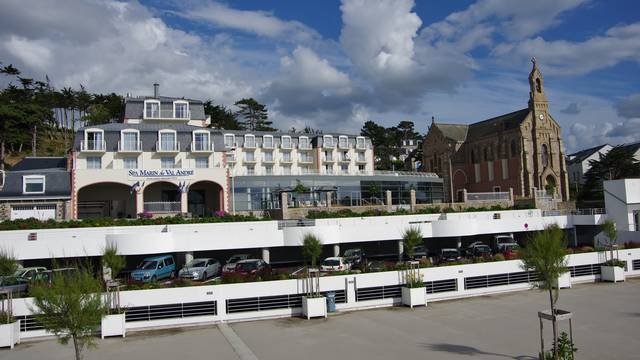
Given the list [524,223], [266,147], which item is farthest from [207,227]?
[266,147]

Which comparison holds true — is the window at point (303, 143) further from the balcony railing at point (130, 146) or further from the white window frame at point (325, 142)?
the balcony railing at point (130, 146)

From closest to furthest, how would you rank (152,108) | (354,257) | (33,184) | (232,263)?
1. (232,263)
2. (354,257)
3. (33,184)
4. (152,108)

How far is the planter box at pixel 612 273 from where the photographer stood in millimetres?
29547

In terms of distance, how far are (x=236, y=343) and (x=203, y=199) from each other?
36826 millimetres

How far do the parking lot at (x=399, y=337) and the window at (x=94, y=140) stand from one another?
2911cm

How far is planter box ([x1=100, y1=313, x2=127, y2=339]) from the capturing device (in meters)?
20.4

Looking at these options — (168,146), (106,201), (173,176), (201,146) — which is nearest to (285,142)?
(201,146)

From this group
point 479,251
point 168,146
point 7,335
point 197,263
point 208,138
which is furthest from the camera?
point 208,138

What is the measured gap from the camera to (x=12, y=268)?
83.7 feet

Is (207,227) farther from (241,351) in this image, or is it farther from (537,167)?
(537,167)

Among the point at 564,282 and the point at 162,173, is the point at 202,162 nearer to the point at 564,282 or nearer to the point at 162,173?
the point at 162,173

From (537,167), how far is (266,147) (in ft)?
134

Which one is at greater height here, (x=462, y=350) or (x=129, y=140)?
(x=129, y=140)

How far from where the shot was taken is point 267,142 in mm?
71188
